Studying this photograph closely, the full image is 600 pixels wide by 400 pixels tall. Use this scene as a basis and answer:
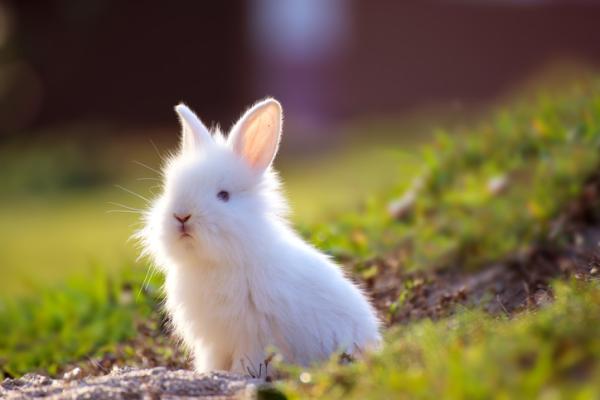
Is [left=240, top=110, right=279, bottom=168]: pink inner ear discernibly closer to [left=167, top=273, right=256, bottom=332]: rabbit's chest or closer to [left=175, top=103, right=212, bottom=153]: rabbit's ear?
[left=175, top=103, right=212, bottom=153]: rabbit's ear

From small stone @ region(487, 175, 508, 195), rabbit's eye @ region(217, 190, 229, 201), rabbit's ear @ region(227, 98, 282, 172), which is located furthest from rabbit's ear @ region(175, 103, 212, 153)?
small stone @ region(487, 175, 508, 195)

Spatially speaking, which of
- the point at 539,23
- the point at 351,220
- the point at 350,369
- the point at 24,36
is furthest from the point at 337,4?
the point at 350,369

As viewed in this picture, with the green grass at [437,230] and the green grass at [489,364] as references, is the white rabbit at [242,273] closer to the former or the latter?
the green grass at [437,230]

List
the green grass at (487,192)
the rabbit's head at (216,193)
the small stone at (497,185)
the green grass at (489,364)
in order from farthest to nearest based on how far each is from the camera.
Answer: the small stone at (497,185) → the green grass at (487,192) → the rabbit's head at (216,193) → the green grass at (489,364)

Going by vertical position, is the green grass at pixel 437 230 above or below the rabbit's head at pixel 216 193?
below

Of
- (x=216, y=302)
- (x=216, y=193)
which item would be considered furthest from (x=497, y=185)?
(x=216, y=302)

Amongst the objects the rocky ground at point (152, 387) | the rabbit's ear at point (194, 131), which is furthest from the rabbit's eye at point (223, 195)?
the rocky ground at point (152, 387)

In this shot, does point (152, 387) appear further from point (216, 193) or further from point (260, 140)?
point (260, 140)

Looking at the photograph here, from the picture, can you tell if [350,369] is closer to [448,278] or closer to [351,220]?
[448,278]
